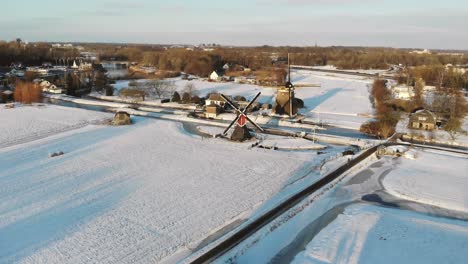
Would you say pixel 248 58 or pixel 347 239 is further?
pixel 248 58

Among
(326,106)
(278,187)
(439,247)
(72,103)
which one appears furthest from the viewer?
(72,103)

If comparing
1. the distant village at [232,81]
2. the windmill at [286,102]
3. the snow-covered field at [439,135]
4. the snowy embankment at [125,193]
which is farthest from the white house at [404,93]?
the snowy embankment at [125,193]

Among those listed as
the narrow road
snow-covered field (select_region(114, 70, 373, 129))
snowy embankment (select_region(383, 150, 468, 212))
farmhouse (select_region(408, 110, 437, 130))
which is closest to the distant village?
farmhouse (select_region(408, 110, 437, 130))

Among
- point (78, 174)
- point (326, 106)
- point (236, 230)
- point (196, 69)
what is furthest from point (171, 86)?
point (236, 230)

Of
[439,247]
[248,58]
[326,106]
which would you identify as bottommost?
[439,247]

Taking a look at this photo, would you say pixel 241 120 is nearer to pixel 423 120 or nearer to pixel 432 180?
pixel 432 180

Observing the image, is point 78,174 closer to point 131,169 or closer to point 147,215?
point 131,169
